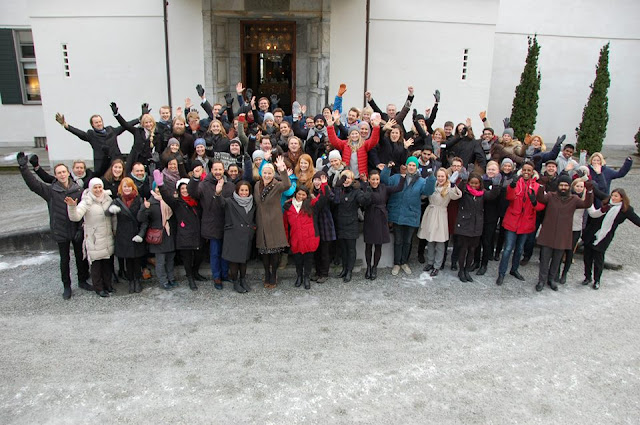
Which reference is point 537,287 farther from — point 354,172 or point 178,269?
point 178,269

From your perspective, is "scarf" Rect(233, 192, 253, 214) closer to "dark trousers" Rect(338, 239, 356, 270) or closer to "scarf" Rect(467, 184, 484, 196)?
"dark trousers" Rect(338, 239, 356, 270)

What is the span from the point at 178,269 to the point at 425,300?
3.28 meters

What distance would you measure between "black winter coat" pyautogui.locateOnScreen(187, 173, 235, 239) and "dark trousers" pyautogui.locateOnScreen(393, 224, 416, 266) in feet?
7.66

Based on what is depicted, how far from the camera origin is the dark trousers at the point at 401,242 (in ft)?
23.2

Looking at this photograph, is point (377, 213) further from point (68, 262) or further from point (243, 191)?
point (68, 262)

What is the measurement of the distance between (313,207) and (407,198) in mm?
1329

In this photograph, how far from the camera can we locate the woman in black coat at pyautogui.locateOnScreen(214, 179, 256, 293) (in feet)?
20.3

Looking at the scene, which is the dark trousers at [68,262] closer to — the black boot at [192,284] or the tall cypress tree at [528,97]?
the black boot at [192,284]

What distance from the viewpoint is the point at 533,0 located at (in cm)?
1424

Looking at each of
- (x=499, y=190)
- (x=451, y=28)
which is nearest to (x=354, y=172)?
(x=499, y=190)

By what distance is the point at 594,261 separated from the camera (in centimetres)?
681

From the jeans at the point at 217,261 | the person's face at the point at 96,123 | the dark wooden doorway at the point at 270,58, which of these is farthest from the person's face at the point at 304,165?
the dark wooden doorway at the point at 270,58

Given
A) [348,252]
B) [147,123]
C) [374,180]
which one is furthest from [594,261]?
[147,123]

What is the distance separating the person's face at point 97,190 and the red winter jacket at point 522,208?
5.03 m
